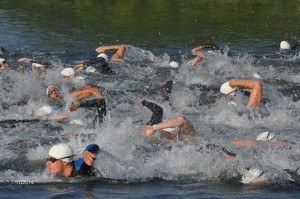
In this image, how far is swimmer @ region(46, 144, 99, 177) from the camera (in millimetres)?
12609

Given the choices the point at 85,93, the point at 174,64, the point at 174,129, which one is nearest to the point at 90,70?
the point at 174,64

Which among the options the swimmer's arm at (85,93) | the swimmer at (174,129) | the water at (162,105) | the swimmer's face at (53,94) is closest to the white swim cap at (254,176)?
the water at (162,105)

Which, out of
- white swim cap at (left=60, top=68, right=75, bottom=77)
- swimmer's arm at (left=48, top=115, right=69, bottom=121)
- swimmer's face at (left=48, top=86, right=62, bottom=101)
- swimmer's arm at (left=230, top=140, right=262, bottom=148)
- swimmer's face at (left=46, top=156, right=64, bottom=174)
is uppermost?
white swim cap at (left=60, top=68, right=75, bottom=77)

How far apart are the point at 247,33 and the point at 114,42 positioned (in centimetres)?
743

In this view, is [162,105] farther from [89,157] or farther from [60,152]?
[60,152]

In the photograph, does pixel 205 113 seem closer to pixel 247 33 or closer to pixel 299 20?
pixel 247 33

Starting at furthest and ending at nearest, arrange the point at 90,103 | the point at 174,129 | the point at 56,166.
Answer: the point at 90,103
the point at 174,129
the point at 56,166

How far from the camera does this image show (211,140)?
52.2 feet

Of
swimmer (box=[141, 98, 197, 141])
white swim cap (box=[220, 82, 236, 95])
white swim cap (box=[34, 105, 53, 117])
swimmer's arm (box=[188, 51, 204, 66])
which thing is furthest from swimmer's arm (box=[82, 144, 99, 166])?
swimmer's arm (box=[188, 51, 204, 66])

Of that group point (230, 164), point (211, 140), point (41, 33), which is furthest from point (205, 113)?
point (41, 33)

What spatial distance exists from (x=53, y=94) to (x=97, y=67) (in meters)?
5.41

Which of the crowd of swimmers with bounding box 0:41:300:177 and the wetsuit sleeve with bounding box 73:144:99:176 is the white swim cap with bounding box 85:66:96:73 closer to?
the crowd of swimmers with bounding box 0:41:300:177

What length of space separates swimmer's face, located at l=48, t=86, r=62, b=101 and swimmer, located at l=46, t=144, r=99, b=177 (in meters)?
7.28

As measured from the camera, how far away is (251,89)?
18.0 m
